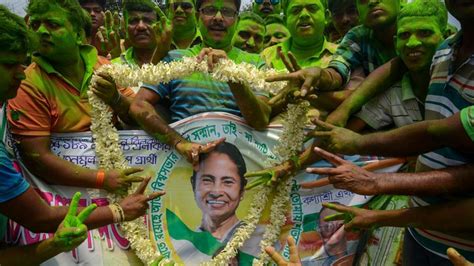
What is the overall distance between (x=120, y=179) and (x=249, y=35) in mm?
2333

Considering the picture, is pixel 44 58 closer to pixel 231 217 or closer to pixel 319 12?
pixel 231 217

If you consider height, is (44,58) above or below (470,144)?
above

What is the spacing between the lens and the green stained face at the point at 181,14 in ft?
18.1

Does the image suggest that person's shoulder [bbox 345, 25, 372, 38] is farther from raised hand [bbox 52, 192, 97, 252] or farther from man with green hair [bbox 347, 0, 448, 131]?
raised hand [bbox 52, 192, 97, 252]

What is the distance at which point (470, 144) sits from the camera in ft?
7.77

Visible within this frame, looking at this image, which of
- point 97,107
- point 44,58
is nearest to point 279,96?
point 97,107

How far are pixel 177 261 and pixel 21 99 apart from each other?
136 cm

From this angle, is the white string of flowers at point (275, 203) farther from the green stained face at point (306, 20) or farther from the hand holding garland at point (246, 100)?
the green stained face at point (306, 20)

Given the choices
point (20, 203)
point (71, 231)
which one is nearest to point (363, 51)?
point (71, 231)

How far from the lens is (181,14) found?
554cm

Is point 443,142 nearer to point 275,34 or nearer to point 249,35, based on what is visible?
point 249,35

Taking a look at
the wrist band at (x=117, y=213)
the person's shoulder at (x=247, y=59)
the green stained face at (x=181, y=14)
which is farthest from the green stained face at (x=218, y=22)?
the green stained face at (x=181, y=14)

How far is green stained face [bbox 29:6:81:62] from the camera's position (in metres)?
3.51

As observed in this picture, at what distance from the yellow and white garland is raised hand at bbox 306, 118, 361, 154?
1.85 feet
